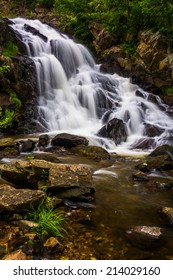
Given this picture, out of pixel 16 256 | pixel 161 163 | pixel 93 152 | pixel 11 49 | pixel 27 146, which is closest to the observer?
pixel 16 256

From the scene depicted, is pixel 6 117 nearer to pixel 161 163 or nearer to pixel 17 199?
pixel 161 163

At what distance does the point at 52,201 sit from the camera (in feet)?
18.5

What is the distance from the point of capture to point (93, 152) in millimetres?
10789

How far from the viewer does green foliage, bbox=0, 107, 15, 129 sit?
12859 mm

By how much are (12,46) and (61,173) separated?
592 inches

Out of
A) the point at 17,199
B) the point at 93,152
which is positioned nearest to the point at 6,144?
the point at 93,152

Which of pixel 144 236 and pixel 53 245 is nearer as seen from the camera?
pixel 53 245

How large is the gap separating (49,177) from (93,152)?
15.5ft

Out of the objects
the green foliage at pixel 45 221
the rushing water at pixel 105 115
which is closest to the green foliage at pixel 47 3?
the rushing water at pixel 105 115

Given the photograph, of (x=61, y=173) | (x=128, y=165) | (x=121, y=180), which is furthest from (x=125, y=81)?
(x=61, y=173)

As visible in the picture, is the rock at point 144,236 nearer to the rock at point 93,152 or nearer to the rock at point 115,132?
the rock at point 93,152

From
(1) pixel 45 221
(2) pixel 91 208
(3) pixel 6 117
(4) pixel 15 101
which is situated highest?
(4) pixel 15 101

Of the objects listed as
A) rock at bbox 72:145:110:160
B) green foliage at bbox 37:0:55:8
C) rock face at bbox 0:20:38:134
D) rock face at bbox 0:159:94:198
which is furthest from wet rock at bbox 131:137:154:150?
green foliage at bbox 37:0:55:8
